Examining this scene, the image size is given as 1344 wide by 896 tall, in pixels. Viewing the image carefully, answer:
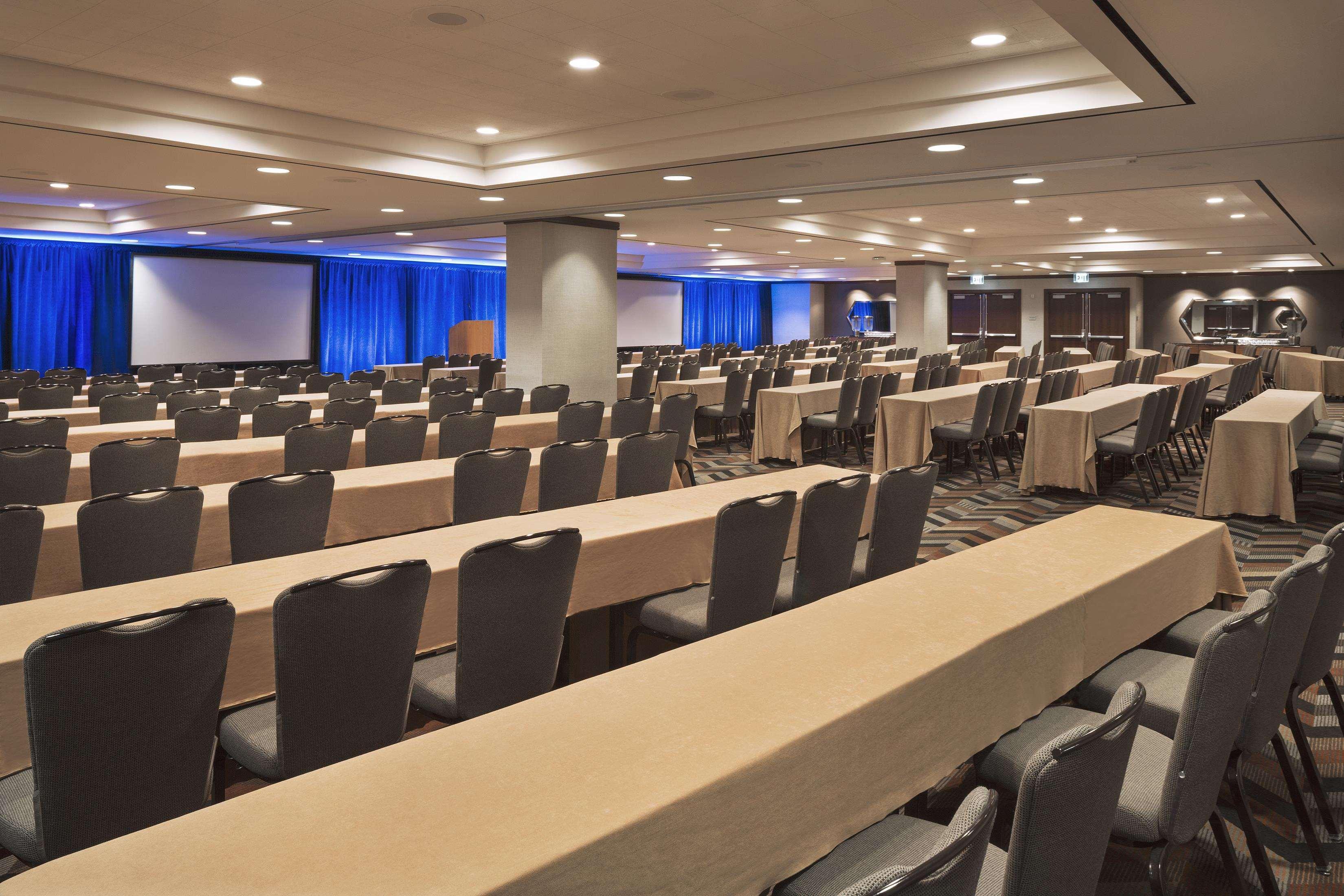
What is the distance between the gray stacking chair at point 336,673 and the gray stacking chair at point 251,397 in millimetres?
6910

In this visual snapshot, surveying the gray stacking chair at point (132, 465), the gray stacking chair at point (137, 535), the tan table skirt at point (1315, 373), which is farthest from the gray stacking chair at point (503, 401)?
the tan table skirt at point (1315, 373)

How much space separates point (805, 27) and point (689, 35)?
0.68m

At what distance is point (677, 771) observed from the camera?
5.55ft

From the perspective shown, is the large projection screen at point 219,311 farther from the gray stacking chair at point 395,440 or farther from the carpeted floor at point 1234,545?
the gray stacking chair at point 395,440

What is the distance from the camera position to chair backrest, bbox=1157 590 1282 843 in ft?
6.55

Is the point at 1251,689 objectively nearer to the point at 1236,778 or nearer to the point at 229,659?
the point at 1236,778

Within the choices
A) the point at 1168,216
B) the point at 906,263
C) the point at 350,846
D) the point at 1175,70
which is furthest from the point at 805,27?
the point at 906,263

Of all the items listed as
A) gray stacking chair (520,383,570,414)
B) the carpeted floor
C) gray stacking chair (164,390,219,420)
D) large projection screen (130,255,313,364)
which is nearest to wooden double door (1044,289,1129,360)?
the carpeted floor

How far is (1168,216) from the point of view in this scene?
13742 millimetres

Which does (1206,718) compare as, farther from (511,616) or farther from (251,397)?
(251,397)

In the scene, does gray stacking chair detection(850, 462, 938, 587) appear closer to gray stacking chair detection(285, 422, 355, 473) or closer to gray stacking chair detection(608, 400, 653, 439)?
gray stacking chair detection(285, 422, 355, 473)

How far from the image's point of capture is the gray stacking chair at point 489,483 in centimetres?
466

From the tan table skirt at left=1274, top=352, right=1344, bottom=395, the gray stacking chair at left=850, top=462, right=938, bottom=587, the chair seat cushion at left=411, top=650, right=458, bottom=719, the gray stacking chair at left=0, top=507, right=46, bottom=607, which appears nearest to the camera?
the chair seat cushion at left=411, top=650, right=458, bottom=719

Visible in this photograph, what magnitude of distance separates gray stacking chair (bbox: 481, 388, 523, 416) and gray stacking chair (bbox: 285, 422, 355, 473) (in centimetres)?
268
